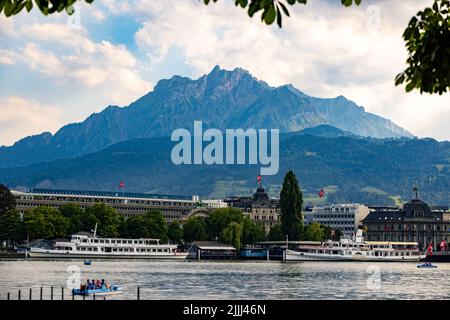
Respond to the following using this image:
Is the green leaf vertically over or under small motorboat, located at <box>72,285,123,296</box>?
over

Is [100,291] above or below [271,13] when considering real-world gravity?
below

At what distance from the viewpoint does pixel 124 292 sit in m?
82.3

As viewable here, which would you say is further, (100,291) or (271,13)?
(100,291)

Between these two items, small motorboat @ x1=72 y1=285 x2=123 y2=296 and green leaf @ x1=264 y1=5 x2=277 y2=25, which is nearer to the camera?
green leaf @ x1=264 y1=5 x2=277 y2=25

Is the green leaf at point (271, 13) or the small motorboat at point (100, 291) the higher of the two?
the green leaf at point (271, 13)

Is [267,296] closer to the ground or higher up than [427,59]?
closer to the ground

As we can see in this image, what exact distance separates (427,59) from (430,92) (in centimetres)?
104

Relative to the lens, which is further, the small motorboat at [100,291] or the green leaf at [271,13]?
the small motorboat at [100,291]
